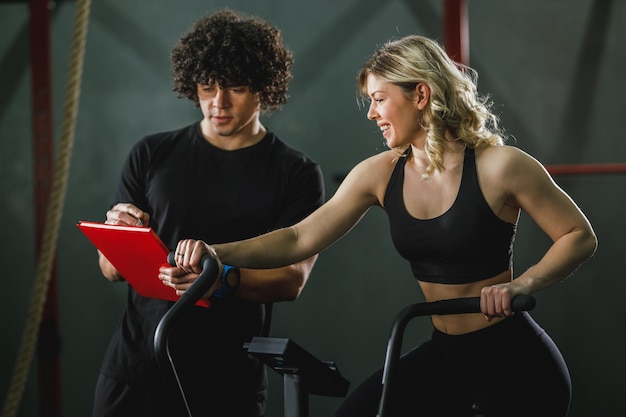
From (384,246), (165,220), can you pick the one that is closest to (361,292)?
(384,246)

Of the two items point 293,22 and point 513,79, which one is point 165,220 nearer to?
point 293,22

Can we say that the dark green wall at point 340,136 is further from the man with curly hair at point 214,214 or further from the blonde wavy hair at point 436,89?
the blonde wavy hair at point 436,89

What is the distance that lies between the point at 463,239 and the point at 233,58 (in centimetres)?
99

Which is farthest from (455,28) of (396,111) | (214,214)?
(214,214)

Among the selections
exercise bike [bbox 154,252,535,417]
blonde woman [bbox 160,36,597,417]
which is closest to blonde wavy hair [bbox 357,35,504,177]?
blonde woman [bbox 160,36,597,417]

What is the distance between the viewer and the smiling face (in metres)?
2.03

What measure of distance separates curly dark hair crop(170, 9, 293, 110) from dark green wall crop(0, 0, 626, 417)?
4.02 ft

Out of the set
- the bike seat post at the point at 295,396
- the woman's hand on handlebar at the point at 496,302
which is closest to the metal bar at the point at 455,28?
the woman's hand on handlebar at the point at 496,302

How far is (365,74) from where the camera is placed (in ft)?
7.01

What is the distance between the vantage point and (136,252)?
195 cm

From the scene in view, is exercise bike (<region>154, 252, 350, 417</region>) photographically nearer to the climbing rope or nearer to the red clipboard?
the red clipboard

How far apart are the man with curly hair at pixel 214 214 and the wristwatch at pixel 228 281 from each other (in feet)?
0.21

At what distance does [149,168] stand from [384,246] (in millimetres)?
1730

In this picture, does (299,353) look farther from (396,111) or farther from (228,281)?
(396,111)
